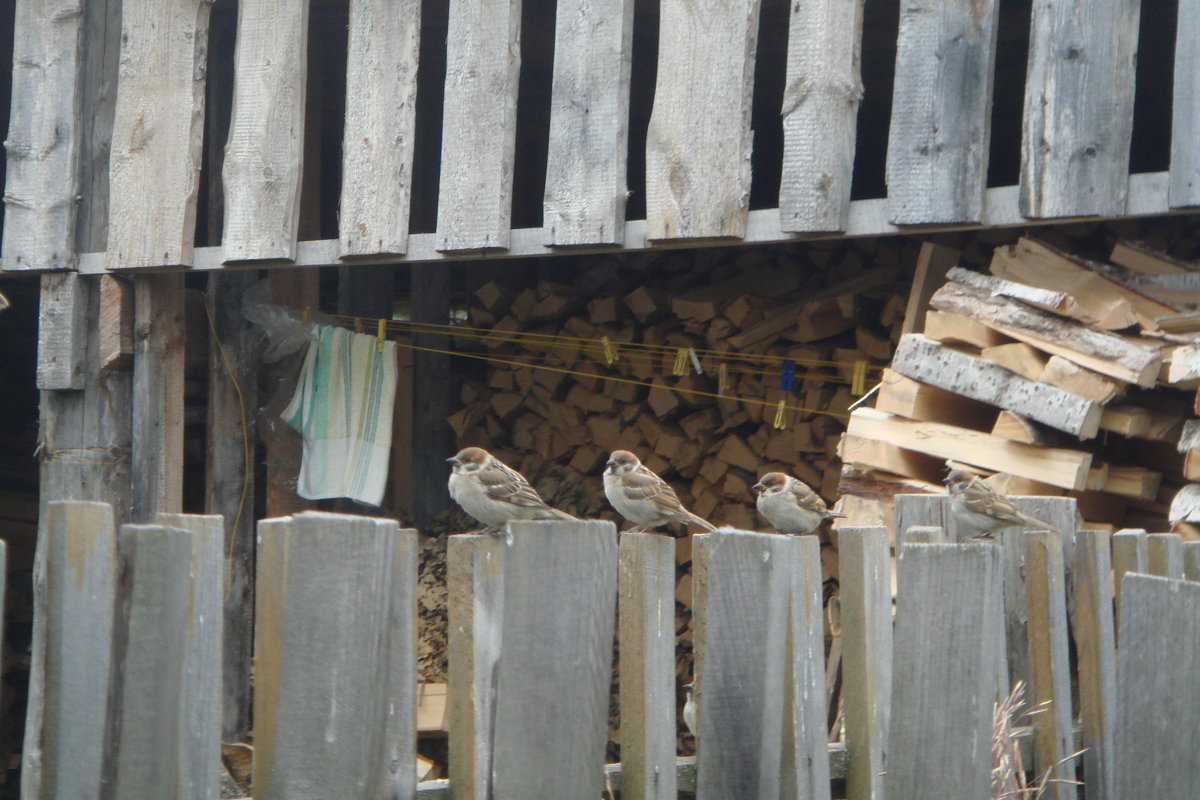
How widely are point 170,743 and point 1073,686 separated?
248 centimetres

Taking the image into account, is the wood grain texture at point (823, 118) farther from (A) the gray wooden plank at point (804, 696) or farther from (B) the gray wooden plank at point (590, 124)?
(A) the gray wooden plank at point (804, 696)

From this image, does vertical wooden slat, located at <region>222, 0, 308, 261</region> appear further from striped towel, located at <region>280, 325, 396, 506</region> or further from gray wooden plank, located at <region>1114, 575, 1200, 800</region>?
gray wooden plank, located at <region>1114, 575, 1200, 800</region>

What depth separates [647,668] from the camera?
238cm

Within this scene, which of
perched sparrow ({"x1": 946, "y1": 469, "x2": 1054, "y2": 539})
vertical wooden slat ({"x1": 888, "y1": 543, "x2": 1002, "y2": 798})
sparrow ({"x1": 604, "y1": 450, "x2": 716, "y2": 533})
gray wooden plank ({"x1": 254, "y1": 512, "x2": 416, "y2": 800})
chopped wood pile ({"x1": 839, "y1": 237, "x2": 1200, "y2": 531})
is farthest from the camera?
sparrow ({"x1": 604, "y1": 450, "x2": 716, "y2": 533})

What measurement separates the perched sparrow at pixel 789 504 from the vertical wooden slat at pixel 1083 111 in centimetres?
173

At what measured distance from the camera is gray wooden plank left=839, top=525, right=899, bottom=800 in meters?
2.74

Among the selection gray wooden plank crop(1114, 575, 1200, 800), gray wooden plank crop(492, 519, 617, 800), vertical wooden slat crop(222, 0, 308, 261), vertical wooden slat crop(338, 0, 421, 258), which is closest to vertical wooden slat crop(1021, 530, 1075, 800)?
gray wooden plank crop(1114, 575, 1200, 800)

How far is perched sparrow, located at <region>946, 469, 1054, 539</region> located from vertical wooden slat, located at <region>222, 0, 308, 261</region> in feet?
11.0

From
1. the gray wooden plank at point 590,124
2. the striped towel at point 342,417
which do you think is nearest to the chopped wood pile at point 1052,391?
the gray wooden plank at point 590,124

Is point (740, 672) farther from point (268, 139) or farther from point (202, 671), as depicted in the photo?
point (268, 139)

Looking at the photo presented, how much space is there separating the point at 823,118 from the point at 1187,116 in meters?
1.31

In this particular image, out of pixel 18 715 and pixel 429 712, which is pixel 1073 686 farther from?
pixel 18 715

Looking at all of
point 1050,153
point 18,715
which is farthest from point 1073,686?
point 18,715

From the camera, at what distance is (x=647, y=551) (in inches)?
94.7
